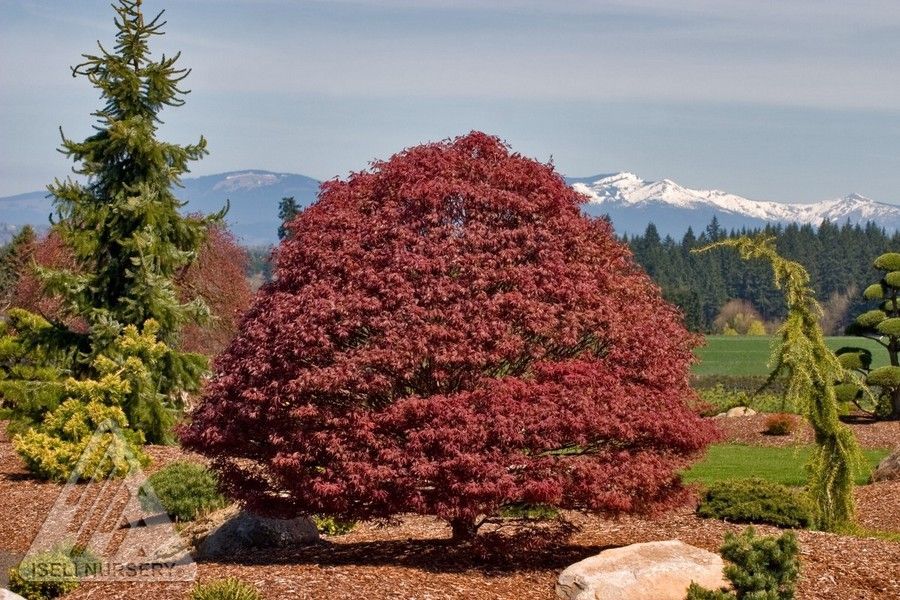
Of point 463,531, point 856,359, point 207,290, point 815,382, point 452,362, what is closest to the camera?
point 452,362

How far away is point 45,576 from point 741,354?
3328 inches

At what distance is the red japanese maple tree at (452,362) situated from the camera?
1062cm

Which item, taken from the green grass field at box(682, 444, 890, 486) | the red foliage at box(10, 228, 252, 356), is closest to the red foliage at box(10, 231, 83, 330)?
the red foliage at box(10, 228, 252, 356)

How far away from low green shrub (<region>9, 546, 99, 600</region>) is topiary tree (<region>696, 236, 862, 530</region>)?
9.19 metres

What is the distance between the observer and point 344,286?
11.2 metres

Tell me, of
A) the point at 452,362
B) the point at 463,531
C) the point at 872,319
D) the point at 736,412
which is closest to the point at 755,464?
the point at 872,319

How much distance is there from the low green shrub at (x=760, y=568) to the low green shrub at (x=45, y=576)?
6.26m

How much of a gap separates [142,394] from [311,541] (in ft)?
29.8

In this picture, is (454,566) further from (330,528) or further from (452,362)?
(330,528)

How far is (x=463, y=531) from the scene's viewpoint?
40.7 ft

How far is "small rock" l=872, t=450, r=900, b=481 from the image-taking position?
2102 cm

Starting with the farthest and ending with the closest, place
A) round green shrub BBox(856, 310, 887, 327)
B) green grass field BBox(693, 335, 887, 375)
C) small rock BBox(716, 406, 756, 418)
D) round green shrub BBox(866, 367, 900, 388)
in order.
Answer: green grass field BBox(693, 335, 887, 375)
small rock BBox(716, 406, 756, 418)
round green shrub BBox(856, 310, 887, 327)
round green shrub BBox(866, 367, 900, 388)

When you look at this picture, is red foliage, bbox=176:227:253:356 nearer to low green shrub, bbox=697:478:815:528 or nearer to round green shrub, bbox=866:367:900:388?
low green shrub, bbox=697:478:815:528

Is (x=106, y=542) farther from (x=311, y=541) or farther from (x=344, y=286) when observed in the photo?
(x=344, y=286)
